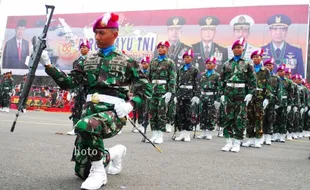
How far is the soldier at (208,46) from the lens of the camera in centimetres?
3142

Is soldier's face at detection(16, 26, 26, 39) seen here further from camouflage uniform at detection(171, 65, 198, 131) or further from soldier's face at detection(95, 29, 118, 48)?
soldier's face at detection(95, 29, 118, 48)

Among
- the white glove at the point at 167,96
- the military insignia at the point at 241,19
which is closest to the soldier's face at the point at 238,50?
the white glove at the point at 167,96

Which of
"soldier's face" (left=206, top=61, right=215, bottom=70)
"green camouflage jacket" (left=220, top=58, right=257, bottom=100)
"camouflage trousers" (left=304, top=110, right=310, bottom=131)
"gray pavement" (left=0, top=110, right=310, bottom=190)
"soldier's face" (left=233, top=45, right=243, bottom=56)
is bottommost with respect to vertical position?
"gray pavement" (left=0, top=110, right=310, bottom=190)

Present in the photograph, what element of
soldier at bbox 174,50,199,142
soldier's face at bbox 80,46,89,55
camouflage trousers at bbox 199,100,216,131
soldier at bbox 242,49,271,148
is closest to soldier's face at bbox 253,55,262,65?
soldier at bbox 242,49,271,148

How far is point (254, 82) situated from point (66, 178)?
185 inches

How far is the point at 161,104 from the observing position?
8492 mm

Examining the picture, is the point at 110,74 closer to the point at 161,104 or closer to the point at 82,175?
the point at 82,175

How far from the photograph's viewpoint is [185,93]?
989 cm

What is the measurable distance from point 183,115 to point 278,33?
72.0 ft

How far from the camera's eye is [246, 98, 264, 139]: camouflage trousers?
30.6 feet

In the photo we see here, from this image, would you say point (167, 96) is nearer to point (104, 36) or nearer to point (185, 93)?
point (185, 93)

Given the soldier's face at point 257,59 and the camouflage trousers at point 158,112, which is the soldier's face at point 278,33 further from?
the camouflage trousers at point 158,112

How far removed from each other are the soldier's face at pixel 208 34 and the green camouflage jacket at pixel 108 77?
2833 centimetres

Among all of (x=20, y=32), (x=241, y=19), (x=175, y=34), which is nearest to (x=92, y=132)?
(x=241, y=19)
